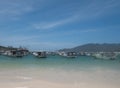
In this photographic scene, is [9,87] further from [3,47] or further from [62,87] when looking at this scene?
[3,47]

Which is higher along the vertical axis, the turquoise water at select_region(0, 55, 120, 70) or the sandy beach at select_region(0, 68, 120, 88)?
the turquoise water at select_region(0, 55, 120, 70)

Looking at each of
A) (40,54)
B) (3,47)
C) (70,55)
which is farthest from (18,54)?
(3,47)

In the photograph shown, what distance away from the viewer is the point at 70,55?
276 feet

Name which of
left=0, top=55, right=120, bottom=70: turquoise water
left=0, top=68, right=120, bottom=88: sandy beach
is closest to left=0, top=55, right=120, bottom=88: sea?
left=0, top=68, right=120, bottom=88: sandy beach

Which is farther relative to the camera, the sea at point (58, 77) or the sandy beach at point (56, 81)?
the sea at point (58, 77)

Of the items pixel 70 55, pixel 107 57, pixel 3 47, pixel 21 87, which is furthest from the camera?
pixel 3 47

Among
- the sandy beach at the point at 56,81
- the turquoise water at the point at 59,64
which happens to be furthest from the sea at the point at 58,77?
the turquoise water at the point at 59,64

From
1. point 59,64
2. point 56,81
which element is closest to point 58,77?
point 56,81

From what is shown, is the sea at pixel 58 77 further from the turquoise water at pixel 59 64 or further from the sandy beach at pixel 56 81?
the turquoise water at pixel 59 64

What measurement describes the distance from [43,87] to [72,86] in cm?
190

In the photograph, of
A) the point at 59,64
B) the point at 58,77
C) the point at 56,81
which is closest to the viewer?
the point at 56,81

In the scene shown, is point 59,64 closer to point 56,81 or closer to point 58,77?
point 58,77

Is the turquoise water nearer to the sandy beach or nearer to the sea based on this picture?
the sea

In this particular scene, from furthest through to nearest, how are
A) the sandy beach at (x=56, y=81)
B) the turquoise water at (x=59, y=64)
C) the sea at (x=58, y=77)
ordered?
the turquoise water at (x=59, y=64)
the sea at (x=58, y=77)
the sandy beach at (x=56, y=81)
